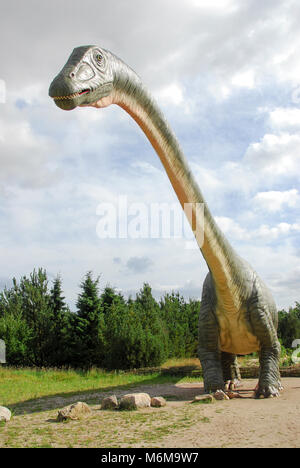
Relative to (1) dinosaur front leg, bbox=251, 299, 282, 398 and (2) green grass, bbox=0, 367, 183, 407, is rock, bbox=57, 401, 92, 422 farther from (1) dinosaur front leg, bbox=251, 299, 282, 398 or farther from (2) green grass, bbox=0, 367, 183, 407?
(2) green grass, bbox=0, 367, 183, 407

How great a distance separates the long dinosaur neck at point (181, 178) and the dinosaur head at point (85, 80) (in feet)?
0.70

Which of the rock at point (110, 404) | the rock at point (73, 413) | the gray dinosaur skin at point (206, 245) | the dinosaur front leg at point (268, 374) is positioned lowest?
A: the rock at point (110, 404)

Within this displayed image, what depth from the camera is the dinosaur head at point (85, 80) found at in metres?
3.74

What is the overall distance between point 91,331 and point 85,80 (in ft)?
52.0

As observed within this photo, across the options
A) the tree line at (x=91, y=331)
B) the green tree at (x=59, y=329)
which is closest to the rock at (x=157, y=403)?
the tree line at (x=91, y=331)

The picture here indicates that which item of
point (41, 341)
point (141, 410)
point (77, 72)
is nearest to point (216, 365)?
point (141, 410)

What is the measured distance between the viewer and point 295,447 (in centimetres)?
354

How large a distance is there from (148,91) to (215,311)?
11.7 ft

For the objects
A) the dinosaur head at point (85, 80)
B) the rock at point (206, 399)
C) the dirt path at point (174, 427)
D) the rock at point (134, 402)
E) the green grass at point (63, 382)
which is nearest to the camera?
the dinosaur head at point (85, 80)

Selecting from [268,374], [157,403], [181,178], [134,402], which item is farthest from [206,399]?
[181,178]

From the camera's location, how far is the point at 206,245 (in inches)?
222

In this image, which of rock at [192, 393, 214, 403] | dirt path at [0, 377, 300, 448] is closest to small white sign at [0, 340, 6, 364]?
dirt path at [0, 377, 300, 448]

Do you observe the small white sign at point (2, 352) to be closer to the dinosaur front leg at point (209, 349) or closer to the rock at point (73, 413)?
the dinosaur front leg at point (209, 349)
